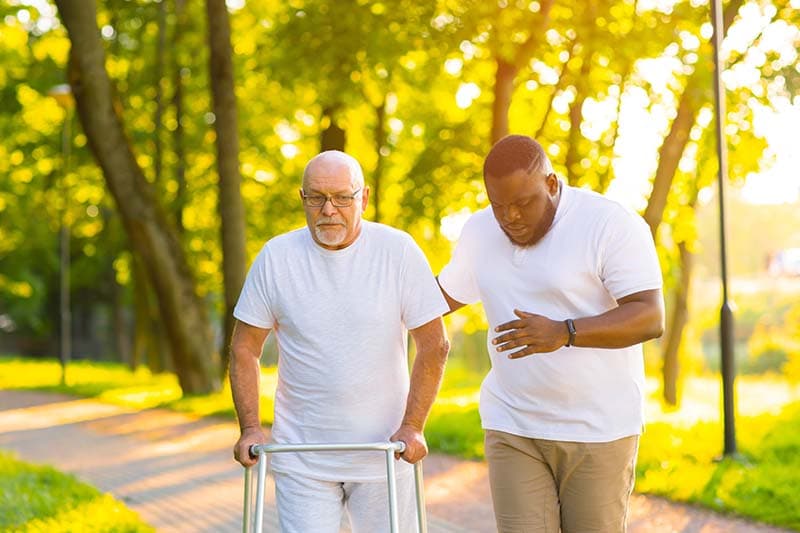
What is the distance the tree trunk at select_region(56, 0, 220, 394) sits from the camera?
18875mm

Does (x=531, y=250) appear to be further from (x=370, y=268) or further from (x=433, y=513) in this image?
(x=433, y=513)

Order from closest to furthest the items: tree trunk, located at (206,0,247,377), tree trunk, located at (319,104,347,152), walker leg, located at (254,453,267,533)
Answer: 1. walker leg, located at (254,453,267,533)
2. tree trunk, located at (206,0,247,377)
3. tree trunk, located at (319,104,347,152)

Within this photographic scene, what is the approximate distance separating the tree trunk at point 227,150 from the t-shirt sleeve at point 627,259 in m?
15.5

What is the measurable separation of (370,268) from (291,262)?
267mm

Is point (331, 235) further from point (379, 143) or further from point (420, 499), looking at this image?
point (379, 143)

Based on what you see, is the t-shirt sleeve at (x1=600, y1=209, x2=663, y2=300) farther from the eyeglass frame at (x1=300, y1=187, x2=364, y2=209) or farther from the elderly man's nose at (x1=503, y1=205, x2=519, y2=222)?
the eyeglass frame at (x1=300, y1=187, x2=364, y2=209)

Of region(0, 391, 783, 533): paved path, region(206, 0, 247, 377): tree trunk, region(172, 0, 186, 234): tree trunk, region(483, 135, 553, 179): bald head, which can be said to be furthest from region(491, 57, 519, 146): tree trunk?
region(483, 135, 553, 179): bald head

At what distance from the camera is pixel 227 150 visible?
19938 millimetres

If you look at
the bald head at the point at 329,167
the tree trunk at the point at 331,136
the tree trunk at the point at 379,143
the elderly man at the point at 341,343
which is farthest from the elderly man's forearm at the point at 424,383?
the tree trunk at the point at 379,143

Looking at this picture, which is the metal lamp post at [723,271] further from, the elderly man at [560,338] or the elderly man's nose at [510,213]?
the elderly man's nose at [510,213]

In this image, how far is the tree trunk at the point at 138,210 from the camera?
61.9 feet

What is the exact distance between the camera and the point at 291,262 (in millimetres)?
4547

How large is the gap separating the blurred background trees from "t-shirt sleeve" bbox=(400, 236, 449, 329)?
378 inches

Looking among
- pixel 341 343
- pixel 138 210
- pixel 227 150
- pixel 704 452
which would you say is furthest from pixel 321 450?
pixel 138 210
